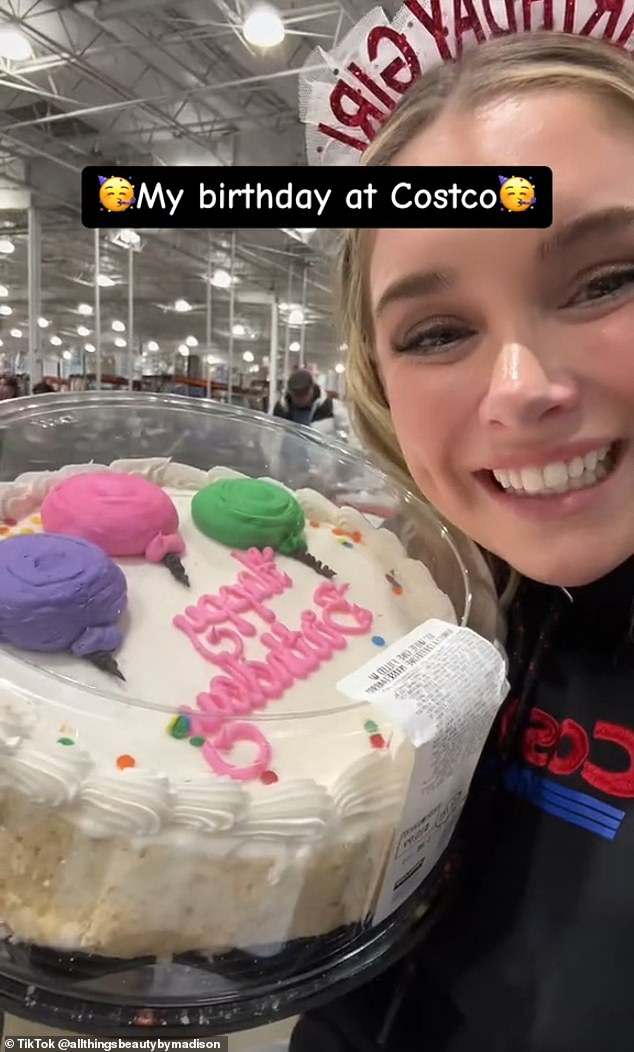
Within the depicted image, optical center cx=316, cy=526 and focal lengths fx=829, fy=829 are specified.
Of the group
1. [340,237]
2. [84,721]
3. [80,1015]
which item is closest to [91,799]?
[84,721]

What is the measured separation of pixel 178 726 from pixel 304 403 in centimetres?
379

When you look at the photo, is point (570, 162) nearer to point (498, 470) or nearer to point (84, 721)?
point (498, 470)

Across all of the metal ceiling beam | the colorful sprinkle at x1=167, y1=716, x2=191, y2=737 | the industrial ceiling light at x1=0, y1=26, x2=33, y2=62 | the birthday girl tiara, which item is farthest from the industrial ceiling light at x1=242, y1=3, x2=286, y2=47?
the colorful sprinkle at x1=167, y1=716, x2=191, y2=737

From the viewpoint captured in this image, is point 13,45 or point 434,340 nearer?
point 434,340

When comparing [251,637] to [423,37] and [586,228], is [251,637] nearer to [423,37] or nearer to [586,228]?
[586,228]

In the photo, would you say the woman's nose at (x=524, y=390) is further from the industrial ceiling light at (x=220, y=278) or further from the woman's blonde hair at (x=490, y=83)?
the industrial ceiling light at (x=220, y=278)

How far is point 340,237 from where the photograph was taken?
111cm

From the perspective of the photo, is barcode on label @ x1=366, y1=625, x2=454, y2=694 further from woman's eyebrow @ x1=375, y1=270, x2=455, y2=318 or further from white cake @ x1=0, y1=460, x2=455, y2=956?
woman's eyebrow @ x1=375, y1=270, x2=455, y2=318

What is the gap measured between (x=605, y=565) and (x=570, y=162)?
0.39 metres

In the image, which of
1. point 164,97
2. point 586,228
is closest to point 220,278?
point 164,97

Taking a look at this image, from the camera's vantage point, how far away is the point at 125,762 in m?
0.85

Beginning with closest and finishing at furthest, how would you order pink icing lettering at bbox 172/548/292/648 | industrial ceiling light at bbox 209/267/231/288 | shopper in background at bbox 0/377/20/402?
pink icing lettering at bbox 172/548/292/648 < shopper in background at bbox 0/377/20/402 < industrial ceiling light at bbox 209/267/231/288

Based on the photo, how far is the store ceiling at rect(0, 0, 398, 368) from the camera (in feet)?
15.7

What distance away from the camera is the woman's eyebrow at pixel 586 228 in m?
0.78
